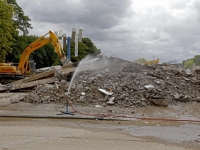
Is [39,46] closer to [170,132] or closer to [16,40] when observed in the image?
[170,132]

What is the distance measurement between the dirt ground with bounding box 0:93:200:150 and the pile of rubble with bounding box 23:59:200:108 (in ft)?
1.84

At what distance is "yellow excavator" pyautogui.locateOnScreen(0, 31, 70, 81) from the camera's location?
2211cm

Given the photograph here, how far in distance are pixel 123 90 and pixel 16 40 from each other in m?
33.9

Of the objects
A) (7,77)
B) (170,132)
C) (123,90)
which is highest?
(7,77)

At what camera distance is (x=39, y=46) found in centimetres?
2353

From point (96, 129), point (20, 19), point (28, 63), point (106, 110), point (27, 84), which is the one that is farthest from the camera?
point (20, 19)

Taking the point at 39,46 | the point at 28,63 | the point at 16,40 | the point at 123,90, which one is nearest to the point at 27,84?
the point at 39,46

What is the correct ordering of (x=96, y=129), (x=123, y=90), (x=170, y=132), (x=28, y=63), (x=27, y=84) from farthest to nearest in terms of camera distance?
(x=28, y=63)
(x=27, y=84)
(x=123, y=90)
(x=96, y=129)
(x=170, y=132)

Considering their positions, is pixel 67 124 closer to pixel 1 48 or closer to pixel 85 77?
pixel 85 77

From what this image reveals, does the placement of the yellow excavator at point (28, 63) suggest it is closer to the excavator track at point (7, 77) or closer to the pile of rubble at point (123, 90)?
the excavator track at point (7, 77)

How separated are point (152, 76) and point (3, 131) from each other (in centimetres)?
1020

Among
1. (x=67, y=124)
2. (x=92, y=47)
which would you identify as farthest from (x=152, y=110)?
(x=92, y=47)

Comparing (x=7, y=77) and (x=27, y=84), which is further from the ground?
(x=7, y=77)

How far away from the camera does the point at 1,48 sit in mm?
31062
